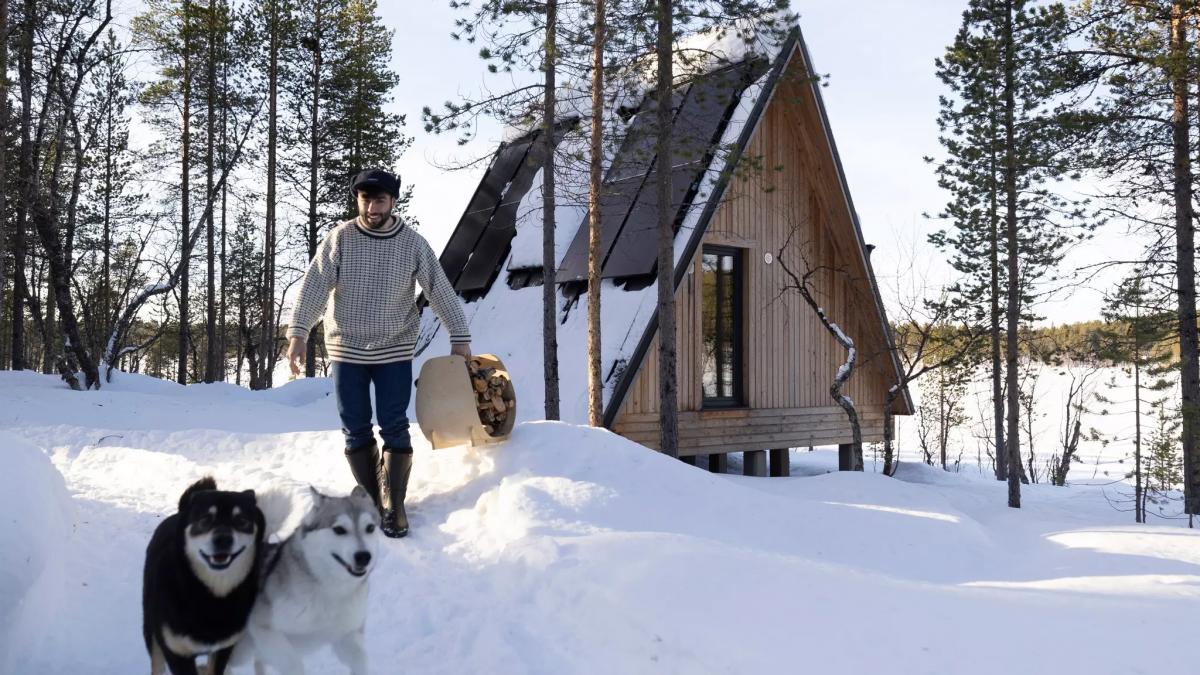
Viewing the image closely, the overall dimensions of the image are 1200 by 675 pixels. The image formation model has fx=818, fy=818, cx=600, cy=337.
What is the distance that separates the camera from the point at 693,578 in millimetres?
4105

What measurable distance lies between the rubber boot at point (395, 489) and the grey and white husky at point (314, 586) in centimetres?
205

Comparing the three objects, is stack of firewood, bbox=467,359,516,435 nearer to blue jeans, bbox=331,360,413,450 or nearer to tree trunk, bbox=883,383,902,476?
blue jeans, bbox=331,360,413,450

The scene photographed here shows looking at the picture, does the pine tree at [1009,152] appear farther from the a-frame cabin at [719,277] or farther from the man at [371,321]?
the man at [371,321]

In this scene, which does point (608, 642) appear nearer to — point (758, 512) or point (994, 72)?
point (758, 512)

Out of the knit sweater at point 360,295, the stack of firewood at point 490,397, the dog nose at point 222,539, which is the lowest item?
the dog nose at point 222,539

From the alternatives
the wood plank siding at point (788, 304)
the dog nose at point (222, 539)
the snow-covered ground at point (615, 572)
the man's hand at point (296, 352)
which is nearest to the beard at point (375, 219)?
the man's hand at point (296, 352)

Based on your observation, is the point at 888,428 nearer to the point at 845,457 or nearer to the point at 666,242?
the point at 845,457

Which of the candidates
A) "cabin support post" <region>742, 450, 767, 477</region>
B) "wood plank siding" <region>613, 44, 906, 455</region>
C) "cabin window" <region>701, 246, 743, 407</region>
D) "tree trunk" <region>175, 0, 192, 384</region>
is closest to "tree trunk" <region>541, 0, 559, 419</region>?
"wood plank siding" <region>613, 44, 906, 455</region>

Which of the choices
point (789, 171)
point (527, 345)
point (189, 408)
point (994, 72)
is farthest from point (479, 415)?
point (994, 72)

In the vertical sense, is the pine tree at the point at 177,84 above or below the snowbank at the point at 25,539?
above

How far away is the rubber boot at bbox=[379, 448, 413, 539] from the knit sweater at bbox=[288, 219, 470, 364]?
24.1 inches

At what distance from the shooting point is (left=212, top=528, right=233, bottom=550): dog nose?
256 centimetres

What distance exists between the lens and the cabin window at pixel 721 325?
40.2ft

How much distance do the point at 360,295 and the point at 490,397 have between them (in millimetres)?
1373
